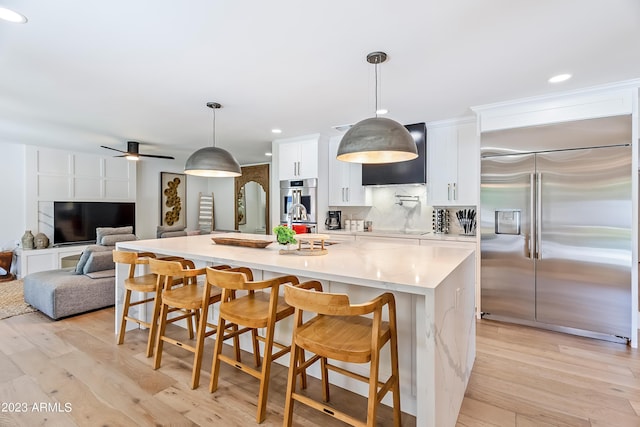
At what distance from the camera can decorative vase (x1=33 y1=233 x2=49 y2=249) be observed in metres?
5.49

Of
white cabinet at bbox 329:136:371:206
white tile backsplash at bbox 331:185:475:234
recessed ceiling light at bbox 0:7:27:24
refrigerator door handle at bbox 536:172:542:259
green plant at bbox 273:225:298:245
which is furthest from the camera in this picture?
white cabinet at bbox 329:136:371:206

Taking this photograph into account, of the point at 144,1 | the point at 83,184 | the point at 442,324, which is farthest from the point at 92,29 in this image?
the point at 83,184

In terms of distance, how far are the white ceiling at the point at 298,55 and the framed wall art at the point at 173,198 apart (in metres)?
4.00

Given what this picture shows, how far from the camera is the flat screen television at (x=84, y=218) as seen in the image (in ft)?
19.2

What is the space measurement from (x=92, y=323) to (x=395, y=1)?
4.07 metres

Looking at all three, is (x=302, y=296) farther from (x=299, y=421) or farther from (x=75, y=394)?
(x=75, y=394)

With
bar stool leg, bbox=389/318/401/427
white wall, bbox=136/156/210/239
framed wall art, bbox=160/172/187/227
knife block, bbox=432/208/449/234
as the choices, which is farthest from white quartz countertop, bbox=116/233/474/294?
framed wall art, bbox=160/172/187/227

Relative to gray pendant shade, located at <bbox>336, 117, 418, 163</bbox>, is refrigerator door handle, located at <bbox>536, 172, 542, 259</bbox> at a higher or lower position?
lower

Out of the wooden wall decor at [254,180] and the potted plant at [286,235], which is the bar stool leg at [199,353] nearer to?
the potted plant at [286,235]

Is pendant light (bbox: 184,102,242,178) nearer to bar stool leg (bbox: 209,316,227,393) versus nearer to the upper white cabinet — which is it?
bar stool leg (bbox: 209,316,227,393)

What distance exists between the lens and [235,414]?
185cm

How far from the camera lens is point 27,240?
17.6ft

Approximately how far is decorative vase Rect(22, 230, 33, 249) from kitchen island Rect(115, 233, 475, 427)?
4637 millimetres

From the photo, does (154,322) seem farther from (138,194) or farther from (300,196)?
(138,194)
